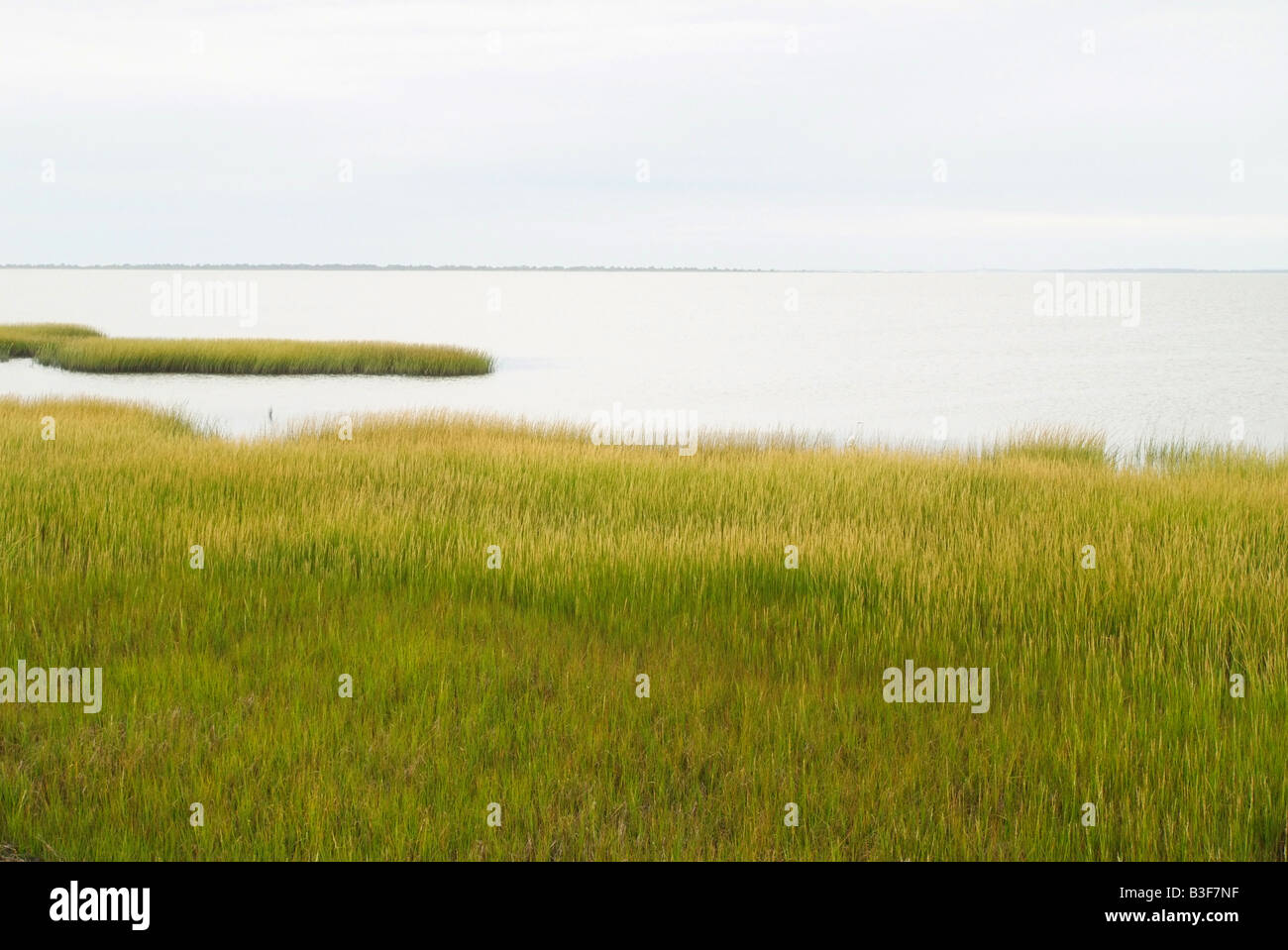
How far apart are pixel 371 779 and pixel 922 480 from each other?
1116cm

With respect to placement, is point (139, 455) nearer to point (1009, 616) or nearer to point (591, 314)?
point (1009, 616)

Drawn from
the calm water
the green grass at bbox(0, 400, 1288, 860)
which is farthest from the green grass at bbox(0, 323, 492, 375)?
the green grass at bbox(0, 400, 1288, 860)

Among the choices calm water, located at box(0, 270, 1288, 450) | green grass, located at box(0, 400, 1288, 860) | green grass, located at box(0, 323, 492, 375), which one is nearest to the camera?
green grass, located at box(0, 400, 1288, 860)

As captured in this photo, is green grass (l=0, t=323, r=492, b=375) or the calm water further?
green grass (l=0, t=323, r=492, b=375)

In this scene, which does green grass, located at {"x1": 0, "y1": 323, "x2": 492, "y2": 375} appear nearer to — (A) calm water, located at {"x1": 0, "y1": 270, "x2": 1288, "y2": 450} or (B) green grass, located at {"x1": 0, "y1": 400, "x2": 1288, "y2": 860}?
(A) calm water, located at {"x1": 0, "y1": 270, "x2": 1288, "y2": 450}

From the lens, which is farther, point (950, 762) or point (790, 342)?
point (790, 342)

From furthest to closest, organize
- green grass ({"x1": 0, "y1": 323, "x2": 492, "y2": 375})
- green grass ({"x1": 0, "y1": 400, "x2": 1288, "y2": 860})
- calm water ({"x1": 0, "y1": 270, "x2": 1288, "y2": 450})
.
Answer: green grass ({"x1": 0, "y1": 323, "x2": 492, "y2": 375}) < calm water ({"x1": 0, "y1": 270, "x2": 1288, "y2": 450}) < green grass ({"x1": 0, "y1": 400, "x2": 1288, "y2": 860})

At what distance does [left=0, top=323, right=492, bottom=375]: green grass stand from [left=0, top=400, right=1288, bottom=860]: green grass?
2830 cm

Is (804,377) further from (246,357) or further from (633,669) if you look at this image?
(633,669)

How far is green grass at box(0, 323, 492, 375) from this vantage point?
4016 centimetres

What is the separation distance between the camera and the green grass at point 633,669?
5188 mm

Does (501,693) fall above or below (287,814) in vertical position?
above

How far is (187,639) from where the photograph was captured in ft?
25.5
